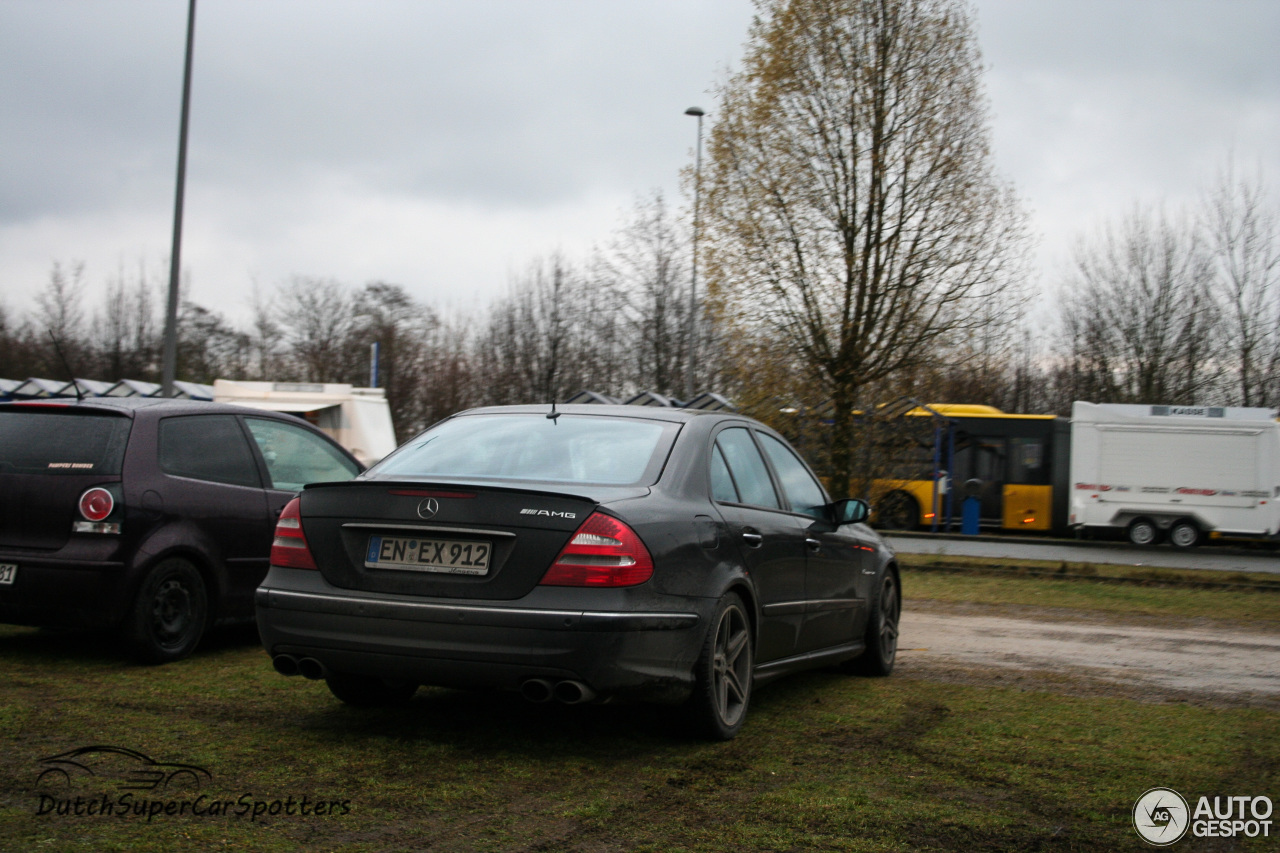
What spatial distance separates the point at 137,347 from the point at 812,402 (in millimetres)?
36692

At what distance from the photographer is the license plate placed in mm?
4680

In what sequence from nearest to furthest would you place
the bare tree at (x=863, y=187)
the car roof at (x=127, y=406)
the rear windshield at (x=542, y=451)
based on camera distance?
the rear windshield at (x=542, y=451) → the car roof at (x=127, y=406) → the bare tree at (x=863, y=187)

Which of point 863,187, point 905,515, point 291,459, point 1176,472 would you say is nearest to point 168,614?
point 291,459

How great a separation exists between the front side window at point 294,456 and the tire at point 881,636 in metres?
3.64

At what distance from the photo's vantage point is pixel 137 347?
48.0 m

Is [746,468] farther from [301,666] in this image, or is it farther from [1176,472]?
[1176,472]

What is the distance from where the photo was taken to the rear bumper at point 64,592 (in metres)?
6.53

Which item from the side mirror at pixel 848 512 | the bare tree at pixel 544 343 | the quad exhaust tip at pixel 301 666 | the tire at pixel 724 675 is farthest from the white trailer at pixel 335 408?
the tire at pixel 724 675

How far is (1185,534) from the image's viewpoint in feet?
90.7

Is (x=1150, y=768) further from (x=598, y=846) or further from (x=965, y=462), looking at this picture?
(x=965, y=462)

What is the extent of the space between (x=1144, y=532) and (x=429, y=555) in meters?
26.6

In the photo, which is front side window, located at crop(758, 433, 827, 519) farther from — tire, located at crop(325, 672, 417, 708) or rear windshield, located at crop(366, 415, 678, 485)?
tire, located at crop(325, 672, 417, 708)

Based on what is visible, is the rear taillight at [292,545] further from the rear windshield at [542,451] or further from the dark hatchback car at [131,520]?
the dark hatchback car at [131,520]

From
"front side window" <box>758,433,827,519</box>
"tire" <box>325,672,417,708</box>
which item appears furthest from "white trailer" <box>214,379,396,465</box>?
"tire" <box>325,672,417,708</box>
